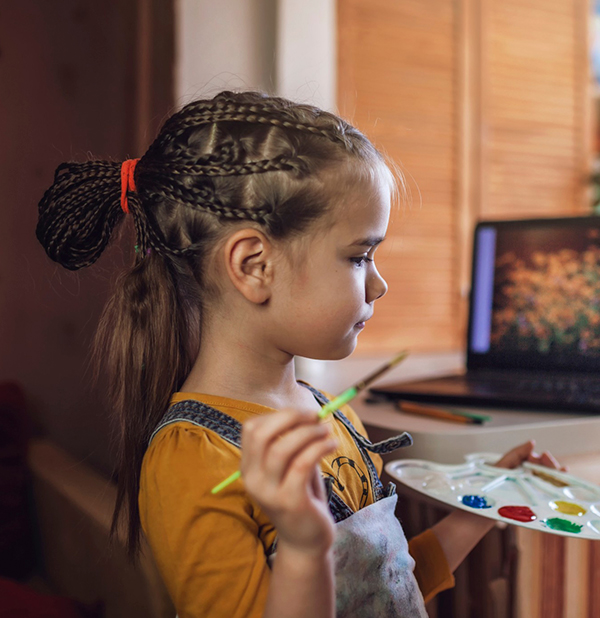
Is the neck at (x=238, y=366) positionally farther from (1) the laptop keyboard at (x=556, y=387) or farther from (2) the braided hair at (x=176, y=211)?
(1) the laptop keyboard at (x=556, y=387)

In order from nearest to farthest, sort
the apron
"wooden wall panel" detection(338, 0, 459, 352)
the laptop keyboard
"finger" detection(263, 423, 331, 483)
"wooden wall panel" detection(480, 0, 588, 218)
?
"finger" detection(263, 423, 331, 483) < the apron < the laptop keyboard < "wooden wall panel" detection(338, 0, 459, 352) < "wooden wall panel" detection(480, 0, 588, 218)

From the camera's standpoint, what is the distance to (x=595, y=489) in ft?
2.10

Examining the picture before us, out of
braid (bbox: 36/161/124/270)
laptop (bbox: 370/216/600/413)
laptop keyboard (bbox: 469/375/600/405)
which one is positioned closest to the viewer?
braid (bbox: 36/161/124/270)

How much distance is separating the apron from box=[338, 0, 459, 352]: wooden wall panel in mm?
1106

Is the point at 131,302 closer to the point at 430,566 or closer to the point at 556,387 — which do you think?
the point at 430,566

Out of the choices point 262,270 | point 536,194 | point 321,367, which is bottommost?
point 321,367

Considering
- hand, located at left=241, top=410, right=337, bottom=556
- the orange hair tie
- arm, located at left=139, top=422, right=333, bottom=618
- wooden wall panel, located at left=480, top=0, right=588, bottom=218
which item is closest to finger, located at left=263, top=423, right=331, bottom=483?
hand, located at left=241, top=410, right=337, bottom=556

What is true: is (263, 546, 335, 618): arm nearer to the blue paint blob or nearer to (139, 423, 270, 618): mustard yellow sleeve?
(139, 423, 270, 618): mustard yellow sleeve

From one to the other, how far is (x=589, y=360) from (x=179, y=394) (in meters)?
0.77

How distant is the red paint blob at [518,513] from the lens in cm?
57

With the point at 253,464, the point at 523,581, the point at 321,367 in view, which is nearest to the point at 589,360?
the point at 523,581

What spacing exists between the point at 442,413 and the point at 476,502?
232mm

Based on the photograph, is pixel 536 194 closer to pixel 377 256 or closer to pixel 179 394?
pixel 377 256

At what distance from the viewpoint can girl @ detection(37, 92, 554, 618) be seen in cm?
48
